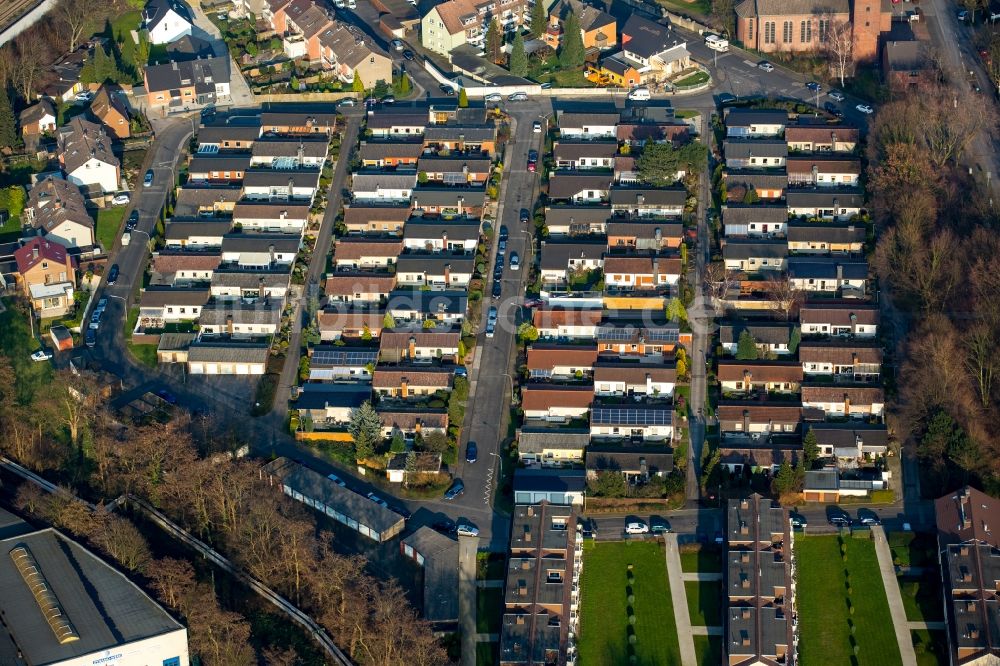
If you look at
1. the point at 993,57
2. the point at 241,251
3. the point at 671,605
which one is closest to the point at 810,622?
the point at 671,605

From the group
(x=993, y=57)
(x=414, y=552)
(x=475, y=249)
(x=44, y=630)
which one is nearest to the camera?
(x=44, y=630)

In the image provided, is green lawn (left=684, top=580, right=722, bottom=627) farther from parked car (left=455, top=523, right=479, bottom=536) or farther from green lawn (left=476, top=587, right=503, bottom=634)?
parked car (left=455, top=523, right=479, bottom=536)

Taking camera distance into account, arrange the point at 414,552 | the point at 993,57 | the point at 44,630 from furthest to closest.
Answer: the point at 993,57
the point at 414,552
the point at 44,630

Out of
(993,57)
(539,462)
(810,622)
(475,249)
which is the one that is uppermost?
(993,57)

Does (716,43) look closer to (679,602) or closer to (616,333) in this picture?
(616,333)

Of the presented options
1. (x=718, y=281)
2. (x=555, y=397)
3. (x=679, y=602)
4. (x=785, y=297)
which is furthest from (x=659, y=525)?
(x=718, y=281)

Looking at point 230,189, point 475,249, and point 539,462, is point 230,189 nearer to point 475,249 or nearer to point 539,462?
point 475,249

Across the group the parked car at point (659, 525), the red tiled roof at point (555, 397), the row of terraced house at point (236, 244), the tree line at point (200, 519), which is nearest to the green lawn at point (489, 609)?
the tree line at point (200, 519)

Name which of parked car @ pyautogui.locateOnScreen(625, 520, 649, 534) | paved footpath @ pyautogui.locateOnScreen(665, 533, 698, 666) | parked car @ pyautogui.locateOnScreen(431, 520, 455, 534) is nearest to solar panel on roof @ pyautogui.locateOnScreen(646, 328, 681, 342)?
parked car @ pyautogui.locateOnScreen(625, 520, 649, 534)
